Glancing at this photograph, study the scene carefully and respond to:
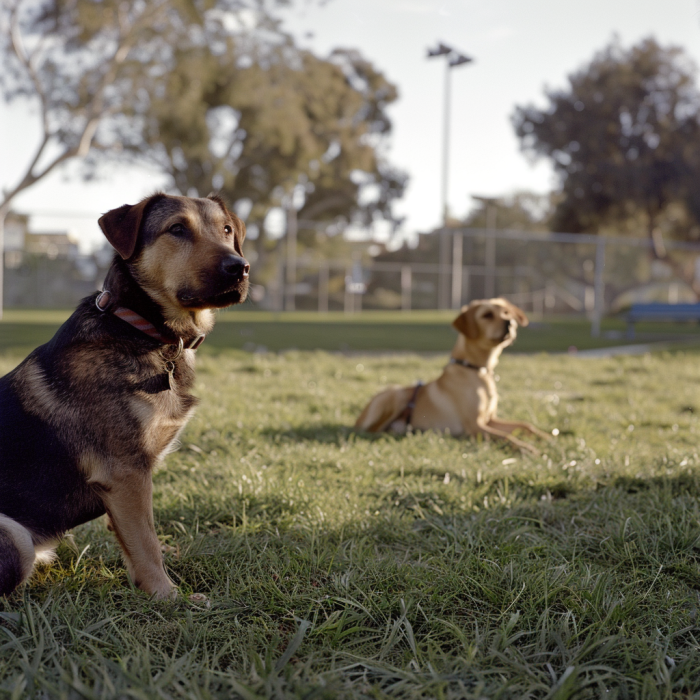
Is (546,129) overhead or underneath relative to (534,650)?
overhead

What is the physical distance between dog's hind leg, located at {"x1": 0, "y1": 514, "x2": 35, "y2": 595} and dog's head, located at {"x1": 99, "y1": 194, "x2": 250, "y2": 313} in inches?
39.6

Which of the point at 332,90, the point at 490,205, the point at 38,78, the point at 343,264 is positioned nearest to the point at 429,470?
the point at 38,78

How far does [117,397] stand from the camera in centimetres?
247

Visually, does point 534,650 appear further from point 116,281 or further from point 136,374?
point 116,281

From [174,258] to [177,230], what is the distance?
14 centimetres

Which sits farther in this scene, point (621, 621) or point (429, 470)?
point (429, 470)

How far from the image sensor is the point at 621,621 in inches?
87.8

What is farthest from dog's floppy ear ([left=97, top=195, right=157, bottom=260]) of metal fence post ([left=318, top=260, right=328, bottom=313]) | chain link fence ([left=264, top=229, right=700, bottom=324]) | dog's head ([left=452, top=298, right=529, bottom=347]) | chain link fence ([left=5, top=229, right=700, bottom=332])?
metal fence post ([left=318, top=260, right=328, bottom=313])

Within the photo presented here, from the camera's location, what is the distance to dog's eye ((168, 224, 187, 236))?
2.78 meters

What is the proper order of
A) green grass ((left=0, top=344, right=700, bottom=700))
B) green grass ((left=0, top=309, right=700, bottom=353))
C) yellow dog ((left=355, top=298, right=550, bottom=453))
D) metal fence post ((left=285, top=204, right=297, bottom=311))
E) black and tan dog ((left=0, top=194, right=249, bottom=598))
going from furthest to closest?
1. metal fence post ((left=285, top=204, right=297, bottom=311))
2. green grass ((left=0, top=309, right=700, bottom=353))
3. yellow dog ((left=355, top=298, right=550, bottom=453))
4. black and tan dog ((left=0, top=194, right=249, bottom=598))
5. green grass ((left=0, top=344, right=700, bottom=700))

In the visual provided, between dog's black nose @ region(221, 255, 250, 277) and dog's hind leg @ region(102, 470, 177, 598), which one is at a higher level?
dog's black nose @ region(221, 255, 250, 277)

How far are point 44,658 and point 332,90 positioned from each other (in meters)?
33.3

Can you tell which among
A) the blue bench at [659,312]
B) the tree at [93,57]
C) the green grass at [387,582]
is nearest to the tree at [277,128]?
the tree at [93,57]

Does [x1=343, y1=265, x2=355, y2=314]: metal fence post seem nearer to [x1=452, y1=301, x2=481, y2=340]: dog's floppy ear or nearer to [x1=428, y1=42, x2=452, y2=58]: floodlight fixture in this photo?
[x1=428, y1=42, x2=452, y2=58]: floodlight fixture
